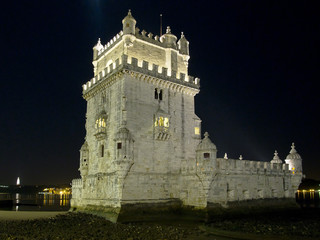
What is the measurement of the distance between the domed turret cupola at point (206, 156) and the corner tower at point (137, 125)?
1709mm

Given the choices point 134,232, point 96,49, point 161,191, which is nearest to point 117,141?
point 161,191

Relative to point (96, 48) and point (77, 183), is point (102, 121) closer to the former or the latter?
point (77, 183)

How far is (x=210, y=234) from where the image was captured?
24.6 metres

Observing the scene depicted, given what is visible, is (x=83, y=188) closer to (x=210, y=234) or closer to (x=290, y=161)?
(x=210, y=234)

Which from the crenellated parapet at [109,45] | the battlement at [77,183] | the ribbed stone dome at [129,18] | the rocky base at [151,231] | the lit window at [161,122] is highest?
the ribbed stone dome at [129,18]

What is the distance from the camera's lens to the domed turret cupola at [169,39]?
39438mm

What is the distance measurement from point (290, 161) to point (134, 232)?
29.0 metres

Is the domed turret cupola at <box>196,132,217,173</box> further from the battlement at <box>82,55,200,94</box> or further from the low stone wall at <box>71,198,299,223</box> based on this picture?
the battlement at <box>82,55,200,94</box>

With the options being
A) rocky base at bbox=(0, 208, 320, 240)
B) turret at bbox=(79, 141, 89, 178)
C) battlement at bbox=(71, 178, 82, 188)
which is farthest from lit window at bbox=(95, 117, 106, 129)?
rocky base at bbox=(0, 208, 320, 240)

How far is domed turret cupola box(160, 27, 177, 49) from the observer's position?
39438 millimetres

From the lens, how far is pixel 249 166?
3797 cm

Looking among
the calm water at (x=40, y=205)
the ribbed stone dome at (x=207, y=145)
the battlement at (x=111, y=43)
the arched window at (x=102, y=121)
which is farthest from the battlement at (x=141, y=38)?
the calm water at (x=40, y=205)

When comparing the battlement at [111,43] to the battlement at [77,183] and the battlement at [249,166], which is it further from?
the battlement at [249,166]

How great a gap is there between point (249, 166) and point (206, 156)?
7482 mm
